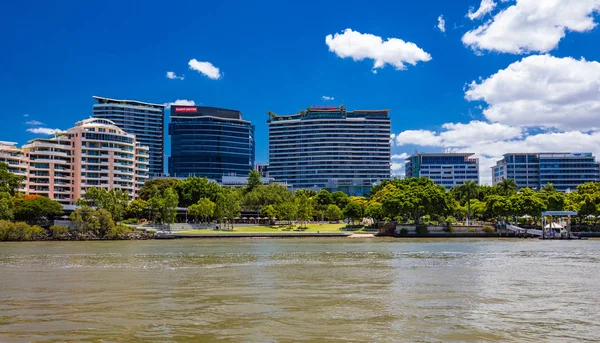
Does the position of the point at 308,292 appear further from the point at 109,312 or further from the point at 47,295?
the point at 47,295

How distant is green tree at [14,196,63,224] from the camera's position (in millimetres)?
116125

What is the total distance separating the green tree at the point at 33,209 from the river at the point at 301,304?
77161 mm

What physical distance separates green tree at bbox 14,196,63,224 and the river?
77.2 m

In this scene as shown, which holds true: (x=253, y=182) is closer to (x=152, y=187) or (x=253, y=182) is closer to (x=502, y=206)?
(x=152, y=187)

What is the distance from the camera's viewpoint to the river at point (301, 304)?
20125 millimetres

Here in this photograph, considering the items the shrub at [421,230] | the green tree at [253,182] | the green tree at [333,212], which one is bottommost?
the shrub at [421,230]

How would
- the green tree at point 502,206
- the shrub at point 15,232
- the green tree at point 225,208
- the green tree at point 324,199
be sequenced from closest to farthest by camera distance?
1. the shrub at point 15,232
2. the green tree at point 502,206
3. the green tree at point 225,208
4. the green tree at point 324,199

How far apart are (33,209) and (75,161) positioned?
46.1 m

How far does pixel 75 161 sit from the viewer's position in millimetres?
160875

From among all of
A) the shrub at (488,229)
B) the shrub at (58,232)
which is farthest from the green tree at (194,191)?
the shrub at (488,229)

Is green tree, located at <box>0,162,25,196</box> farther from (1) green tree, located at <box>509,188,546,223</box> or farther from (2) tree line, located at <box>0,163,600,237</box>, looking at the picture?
(1) green tree, located at <box>509,188,546,223</box>

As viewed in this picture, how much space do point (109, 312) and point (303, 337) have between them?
32.3 ft

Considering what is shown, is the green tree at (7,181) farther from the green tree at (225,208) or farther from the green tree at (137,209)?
the green tree at (225,208)

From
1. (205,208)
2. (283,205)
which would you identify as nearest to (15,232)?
(205,208)
